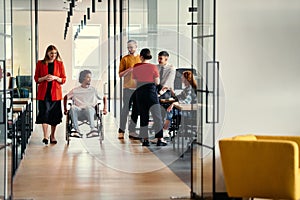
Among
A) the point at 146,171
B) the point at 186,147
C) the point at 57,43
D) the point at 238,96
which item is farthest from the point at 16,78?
the point at 57,43

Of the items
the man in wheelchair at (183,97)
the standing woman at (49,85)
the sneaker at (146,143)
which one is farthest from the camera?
the sneaker at (146,143)

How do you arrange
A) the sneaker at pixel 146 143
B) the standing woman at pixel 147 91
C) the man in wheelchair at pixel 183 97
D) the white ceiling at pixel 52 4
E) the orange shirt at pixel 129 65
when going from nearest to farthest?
the man in wheelchair at pixel 183 97
the standing woman at pixel 147 91
the sneaker at pixel 146 143
the orange shirt at pixel 129 65
the white ceiling at pixel 52 4

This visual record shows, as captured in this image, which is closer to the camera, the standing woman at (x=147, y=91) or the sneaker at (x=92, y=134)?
the standing woman at (x=147, y=91)

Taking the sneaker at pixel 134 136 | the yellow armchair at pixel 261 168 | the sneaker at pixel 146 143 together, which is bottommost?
the sneaker at pixel 146 143

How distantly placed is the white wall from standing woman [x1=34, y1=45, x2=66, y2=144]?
4.86m

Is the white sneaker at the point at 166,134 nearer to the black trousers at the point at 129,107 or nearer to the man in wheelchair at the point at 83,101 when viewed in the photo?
the black trousers at the point at 129,107

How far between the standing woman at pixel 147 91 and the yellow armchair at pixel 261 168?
4768 millimetres

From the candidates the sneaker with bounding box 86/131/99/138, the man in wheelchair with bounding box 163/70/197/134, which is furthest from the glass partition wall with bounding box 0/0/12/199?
the sneaker with bounding box 86/131/99/138

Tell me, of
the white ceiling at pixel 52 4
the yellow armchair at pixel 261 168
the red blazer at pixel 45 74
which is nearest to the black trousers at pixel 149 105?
the red blazer at pixel 45 74

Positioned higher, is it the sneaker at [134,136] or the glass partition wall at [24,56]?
the glass partition wall at [24,56]

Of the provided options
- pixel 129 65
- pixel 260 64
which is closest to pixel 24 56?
pixel 129 65

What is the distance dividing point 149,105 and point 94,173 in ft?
8.72

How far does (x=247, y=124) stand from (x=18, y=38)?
32.3 ft

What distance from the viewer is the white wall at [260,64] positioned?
20.3 ft
